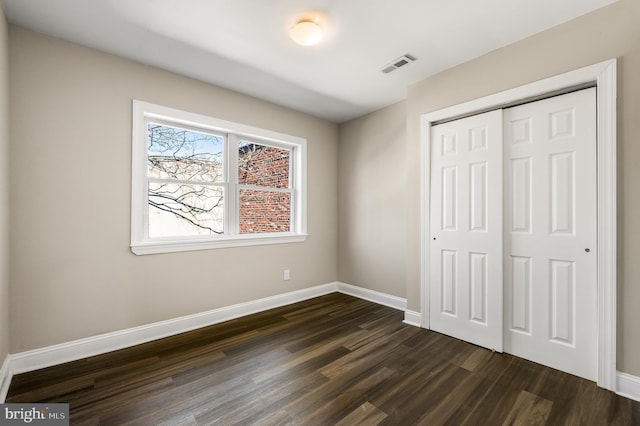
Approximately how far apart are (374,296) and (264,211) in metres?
1.89

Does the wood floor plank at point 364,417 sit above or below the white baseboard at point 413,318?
below

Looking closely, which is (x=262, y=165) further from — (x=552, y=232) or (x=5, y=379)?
(x=552, y=232)

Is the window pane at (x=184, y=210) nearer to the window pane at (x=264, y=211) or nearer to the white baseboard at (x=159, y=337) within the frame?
the window pane at (x=264, y=211)

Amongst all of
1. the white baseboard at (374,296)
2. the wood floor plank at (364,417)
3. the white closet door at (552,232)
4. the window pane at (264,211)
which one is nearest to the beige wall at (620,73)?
the white closet door at (552,232)

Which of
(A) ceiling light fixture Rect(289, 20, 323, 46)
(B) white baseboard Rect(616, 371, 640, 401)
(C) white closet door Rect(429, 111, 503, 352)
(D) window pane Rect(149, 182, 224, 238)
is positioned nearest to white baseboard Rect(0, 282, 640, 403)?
(B) white baseboard Rect(616, 371, 640, 401)

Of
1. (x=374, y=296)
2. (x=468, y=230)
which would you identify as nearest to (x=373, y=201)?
(x=374, y=296)

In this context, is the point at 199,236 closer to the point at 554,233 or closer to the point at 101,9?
the point at 101,9

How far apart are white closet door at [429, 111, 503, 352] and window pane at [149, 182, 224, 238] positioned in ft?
7.88

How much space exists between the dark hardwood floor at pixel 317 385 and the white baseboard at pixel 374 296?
0.76 meters

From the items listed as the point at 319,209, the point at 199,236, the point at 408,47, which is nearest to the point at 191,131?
the point at 199,236

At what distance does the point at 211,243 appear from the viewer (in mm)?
3088

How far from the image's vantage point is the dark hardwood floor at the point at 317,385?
1677 millimetres

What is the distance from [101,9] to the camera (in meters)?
1.97

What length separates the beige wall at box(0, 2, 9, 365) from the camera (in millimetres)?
1895
